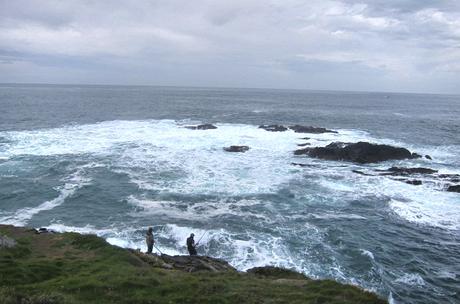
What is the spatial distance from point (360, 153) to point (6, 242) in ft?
134

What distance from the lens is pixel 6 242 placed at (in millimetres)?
19375

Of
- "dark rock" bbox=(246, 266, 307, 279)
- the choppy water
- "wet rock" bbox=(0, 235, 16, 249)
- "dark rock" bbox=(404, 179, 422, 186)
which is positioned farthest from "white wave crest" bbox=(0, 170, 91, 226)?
"dark rock" bbox=(404, 179, 422, 186)

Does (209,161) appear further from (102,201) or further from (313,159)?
(102,201)

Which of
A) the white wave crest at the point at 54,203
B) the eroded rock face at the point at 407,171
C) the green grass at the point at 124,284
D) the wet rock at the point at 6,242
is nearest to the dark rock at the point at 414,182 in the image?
the eroded rock face at the point at 407,171

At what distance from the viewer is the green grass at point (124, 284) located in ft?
45.7

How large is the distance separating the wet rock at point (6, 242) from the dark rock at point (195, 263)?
7.03 meters

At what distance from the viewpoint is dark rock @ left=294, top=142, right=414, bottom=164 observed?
165 ft

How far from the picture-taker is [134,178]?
130 ft

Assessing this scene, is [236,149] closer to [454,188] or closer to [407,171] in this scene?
[407,171]

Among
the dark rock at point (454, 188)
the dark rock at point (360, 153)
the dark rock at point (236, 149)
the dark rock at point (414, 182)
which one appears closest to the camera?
the dark rock at point (454, 188)

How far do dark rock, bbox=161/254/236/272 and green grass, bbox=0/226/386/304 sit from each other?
1298 millimetres

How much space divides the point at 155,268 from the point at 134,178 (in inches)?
863

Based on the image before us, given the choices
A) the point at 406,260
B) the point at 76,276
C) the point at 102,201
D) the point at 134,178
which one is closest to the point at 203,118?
the point at 134,178

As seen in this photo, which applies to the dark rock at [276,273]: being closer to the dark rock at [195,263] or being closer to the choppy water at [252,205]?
the dark rock at [195,263]
